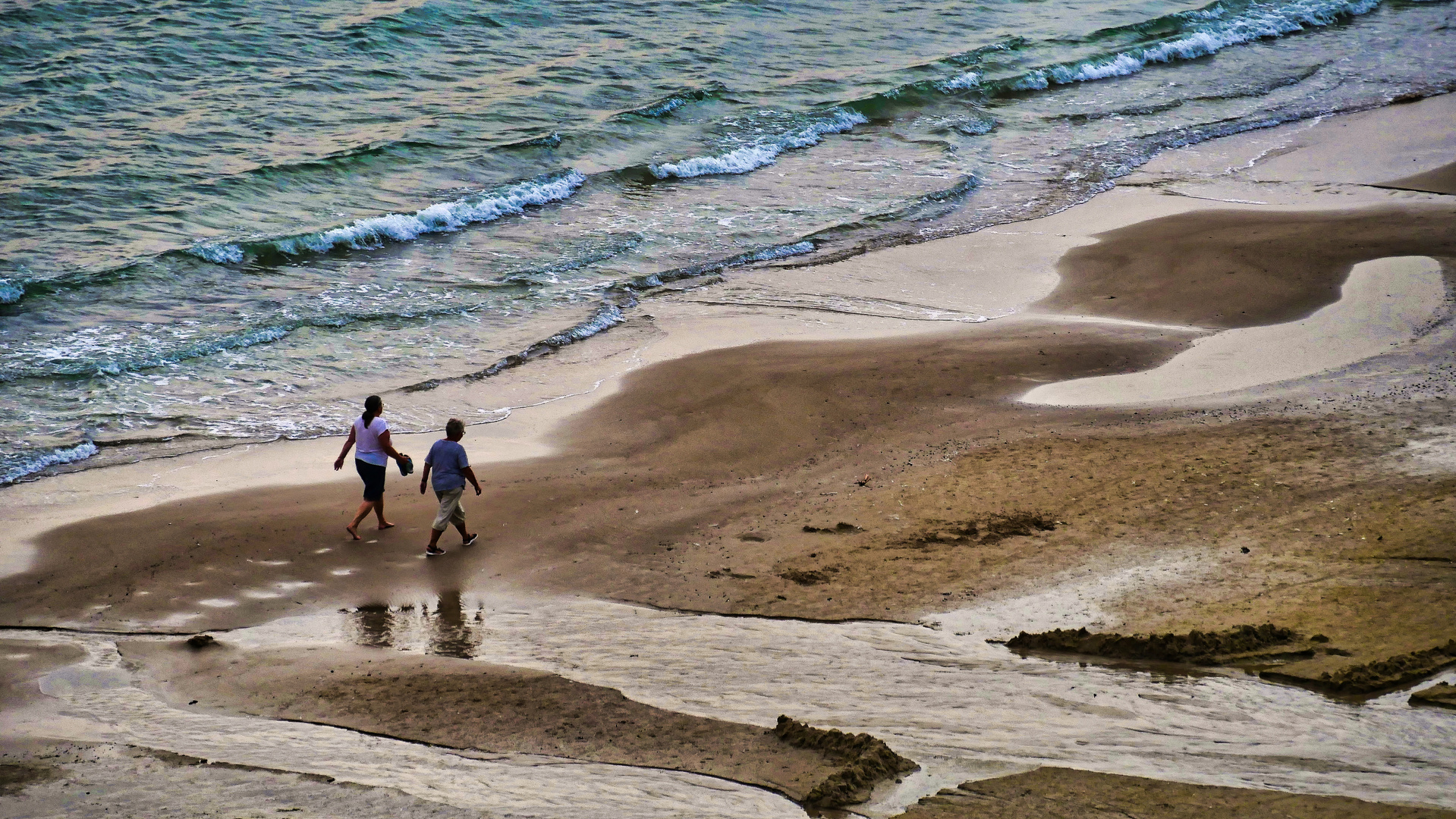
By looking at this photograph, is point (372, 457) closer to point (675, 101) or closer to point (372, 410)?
point (372, 410)

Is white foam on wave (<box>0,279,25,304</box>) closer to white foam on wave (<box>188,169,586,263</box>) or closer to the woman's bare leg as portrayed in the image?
white foam on wave (<box>188,169,586,263</box>)

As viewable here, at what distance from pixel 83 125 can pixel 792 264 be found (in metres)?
13.1

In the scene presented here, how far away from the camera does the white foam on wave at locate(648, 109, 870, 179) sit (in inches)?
846

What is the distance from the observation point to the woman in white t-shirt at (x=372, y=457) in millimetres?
9672

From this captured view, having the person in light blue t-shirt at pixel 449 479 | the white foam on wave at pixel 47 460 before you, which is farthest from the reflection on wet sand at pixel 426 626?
the white foam on wave at pixel 47 460

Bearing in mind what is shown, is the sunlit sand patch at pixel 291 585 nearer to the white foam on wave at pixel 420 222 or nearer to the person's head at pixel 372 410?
the person's head at pixel 372 410

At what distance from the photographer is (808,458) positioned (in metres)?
10.8

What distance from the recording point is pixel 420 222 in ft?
60.5

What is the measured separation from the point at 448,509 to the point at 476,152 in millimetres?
13629

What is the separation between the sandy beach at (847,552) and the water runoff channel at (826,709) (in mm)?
34

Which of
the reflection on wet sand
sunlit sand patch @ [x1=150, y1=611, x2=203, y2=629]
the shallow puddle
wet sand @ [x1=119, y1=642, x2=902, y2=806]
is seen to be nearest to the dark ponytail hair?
the reflection on wet sand

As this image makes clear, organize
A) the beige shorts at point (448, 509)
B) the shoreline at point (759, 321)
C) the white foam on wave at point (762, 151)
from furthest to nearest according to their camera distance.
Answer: the white foam on wave at point (762, 151) → the shoreline at point (759, 321) → the beige shorts at point (448, 509)

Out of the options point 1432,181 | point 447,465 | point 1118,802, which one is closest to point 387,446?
point 447,465

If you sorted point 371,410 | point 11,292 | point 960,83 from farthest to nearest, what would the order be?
1. point 960,83
2. point 11,292
3. point 371,410
